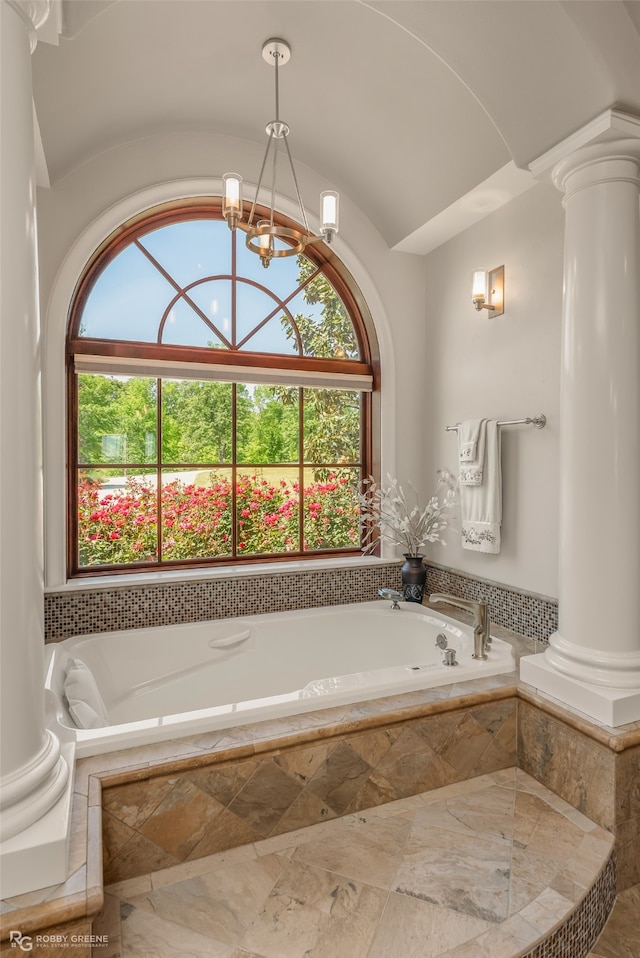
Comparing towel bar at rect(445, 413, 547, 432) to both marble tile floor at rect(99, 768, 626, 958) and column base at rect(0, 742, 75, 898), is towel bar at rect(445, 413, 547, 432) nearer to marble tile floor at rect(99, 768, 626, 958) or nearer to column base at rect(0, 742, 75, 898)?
marble tile floor at rect(99, 768, 626, 958)

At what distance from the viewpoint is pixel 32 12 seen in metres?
1.20

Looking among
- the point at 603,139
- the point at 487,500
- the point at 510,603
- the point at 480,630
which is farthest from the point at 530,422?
the point at 603,139

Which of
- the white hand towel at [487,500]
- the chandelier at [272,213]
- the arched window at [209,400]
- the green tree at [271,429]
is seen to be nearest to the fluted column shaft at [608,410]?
the white hand towel at [487,500]

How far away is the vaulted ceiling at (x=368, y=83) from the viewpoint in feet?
5.57

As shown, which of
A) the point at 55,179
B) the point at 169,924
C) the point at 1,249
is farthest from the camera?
the point at 55,179

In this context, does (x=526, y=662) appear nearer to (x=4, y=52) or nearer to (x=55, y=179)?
(x=4, y=52)

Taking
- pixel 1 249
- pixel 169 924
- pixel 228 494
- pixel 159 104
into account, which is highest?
pixel 159 104

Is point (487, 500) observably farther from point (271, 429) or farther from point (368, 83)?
point (368, 83)

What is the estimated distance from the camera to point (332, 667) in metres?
2.77

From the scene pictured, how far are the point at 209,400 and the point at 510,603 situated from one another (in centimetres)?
190

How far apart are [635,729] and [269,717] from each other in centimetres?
113

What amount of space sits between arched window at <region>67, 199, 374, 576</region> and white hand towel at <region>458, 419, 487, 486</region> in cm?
72

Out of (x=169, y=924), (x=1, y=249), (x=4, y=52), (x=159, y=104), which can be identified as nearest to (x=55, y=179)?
(x=159, y=104)

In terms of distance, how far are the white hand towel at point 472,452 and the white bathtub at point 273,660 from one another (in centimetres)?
70
